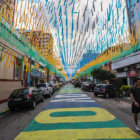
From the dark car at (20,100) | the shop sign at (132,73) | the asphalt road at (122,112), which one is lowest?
the asphalt road at (122,112)

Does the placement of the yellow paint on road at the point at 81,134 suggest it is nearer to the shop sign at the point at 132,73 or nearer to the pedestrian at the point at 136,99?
the pedestrian at the point at 136,99

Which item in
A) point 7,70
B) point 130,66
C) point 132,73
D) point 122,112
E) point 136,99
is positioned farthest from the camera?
point 130,66

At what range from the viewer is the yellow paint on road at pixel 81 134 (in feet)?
10.6

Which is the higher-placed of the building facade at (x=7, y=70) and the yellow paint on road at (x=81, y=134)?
the building facade at (x=7, y=70)

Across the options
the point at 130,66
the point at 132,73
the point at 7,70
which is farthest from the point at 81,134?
the point at 130,66

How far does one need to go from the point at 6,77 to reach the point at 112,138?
12.1m

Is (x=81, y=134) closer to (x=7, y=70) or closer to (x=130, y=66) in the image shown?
(x=7, y=70)

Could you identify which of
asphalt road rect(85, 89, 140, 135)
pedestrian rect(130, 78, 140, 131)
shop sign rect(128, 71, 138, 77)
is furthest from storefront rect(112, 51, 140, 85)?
pedestrian rect(130, 78, 140, 131)

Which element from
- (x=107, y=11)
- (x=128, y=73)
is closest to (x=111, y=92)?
(x=107, y=11)

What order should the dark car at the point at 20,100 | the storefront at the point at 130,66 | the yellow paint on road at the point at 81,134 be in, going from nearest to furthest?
the yellow paint on road at the point at 81,134, the dark car at the point at 20,100, the storefront at the point at 130,66

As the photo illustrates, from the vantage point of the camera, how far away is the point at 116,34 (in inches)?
308

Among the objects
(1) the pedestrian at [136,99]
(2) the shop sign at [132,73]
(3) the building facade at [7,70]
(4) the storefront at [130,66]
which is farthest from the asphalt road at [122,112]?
(2) the shop sign at [132,73]

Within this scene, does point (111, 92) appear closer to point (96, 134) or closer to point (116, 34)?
point (116, 34)

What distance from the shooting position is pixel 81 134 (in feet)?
11.2
